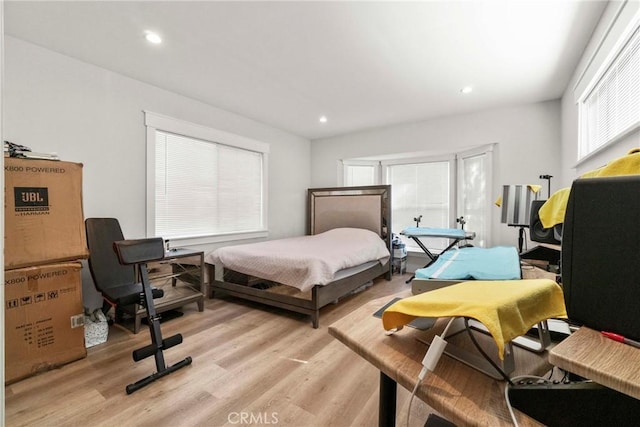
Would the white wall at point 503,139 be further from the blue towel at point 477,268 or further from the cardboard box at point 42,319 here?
the cardboard box at point 42,319

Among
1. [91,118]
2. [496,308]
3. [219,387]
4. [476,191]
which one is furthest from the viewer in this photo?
[476,191]

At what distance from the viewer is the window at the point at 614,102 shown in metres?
1.61

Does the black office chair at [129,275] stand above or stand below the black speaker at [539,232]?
below

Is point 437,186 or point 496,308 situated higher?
point 437,186

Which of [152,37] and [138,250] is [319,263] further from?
[152,37]

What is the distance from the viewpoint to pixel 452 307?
59cm

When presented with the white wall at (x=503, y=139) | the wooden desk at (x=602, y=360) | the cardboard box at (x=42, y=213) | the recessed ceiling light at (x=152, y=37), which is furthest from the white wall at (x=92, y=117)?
the wooden desk at (x=602, y=360)

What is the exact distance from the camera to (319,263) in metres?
2.60

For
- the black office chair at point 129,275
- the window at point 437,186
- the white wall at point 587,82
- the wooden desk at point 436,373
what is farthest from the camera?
the window at point 437,186

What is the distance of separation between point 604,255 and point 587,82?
2.77 meters

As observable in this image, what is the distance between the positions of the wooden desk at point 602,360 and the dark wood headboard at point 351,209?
3.80 meters

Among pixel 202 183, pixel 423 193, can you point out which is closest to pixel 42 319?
pixel 202 183

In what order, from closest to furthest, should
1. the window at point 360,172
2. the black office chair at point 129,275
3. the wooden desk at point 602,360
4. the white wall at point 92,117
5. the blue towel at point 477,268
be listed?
the wooden desk at point 602,360 < the blue towel at point 477,268 < the black office chair at point 129,275 < the white wall at point 92,117 < the window at point 360,172

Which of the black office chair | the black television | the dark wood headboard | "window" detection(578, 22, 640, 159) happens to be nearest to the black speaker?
"window" detection(578, 22, 640, 159)
